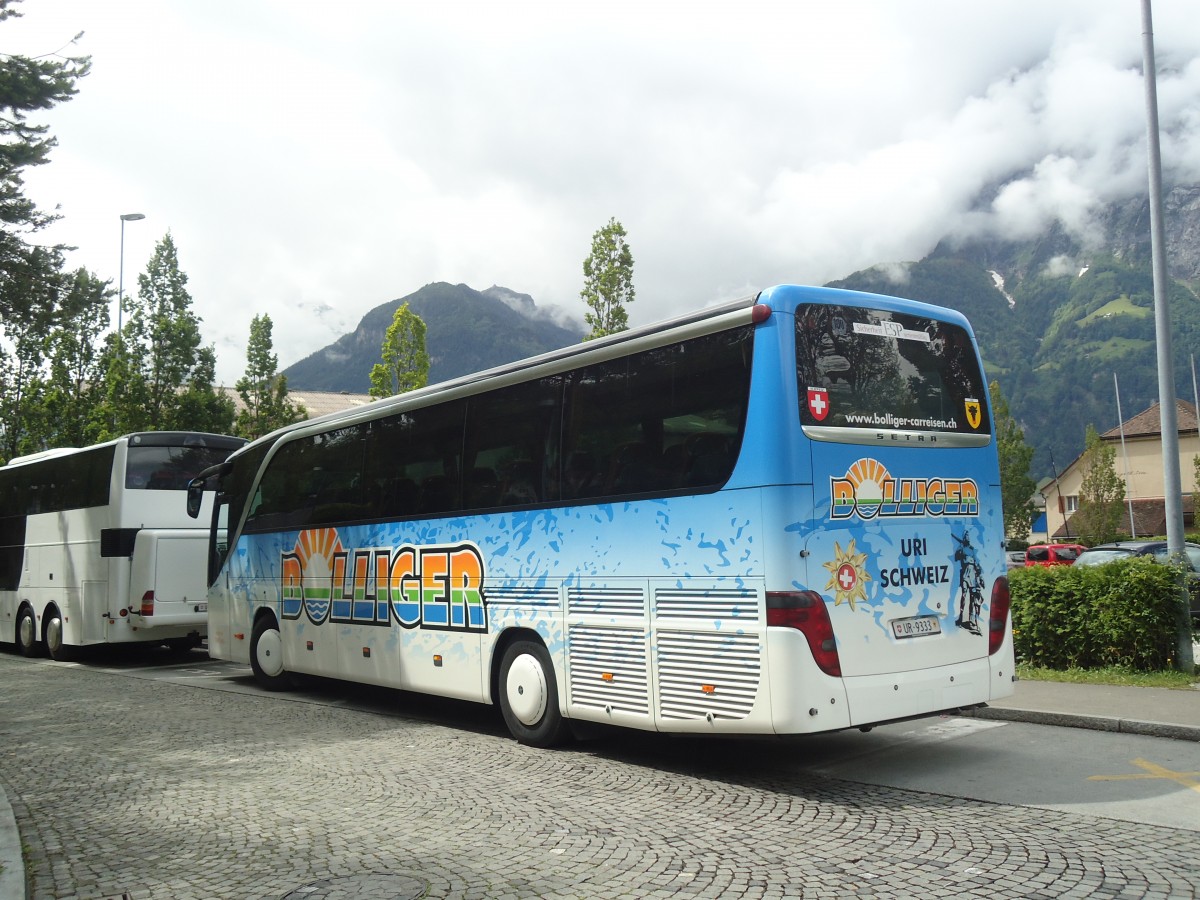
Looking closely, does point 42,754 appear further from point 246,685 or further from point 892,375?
point 892,375

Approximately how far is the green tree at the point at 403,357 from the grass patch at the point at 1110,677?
2931cm

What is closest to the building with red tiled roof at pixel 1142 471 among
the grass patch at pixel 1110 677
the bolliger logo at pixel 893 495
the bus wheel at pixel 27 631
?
the grass patch at pixel 1110 677

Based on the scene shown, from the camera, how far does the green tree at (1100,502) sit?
60.8 meters

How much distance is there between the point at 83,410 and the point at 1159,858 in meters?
37.3

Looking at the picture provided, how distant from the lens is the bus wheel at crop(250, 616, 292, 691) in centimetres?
1357

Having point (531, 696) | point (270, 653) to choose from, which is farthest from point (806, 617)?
point (270, 653)

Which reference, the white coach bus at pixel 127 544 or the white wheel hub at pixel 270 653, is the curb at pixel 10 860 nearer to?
the white wheel hub at pixel 270 653

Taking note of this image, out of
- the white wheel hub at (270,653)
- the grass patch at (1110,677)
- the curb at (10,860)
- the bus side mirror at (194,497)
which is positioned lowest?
the curb at (10,860)

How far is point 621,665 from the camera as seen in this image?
8234mm

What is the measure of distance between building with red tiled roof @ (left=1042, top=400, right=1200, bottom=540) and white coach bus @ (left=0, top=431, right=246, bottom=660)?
64740 mm

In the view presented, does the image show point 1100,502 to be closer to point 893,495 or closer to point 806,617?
point 893,495

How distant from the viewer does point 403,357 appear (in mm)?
39688

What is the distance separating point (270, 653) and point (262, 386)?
3302cm

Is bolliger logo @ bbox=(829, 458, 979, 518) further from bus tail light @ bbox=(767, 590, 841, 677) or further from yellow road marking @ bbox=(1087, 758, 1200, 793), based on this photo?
yellow road marking @ bbox=(1087, 758, 1200, 793)
